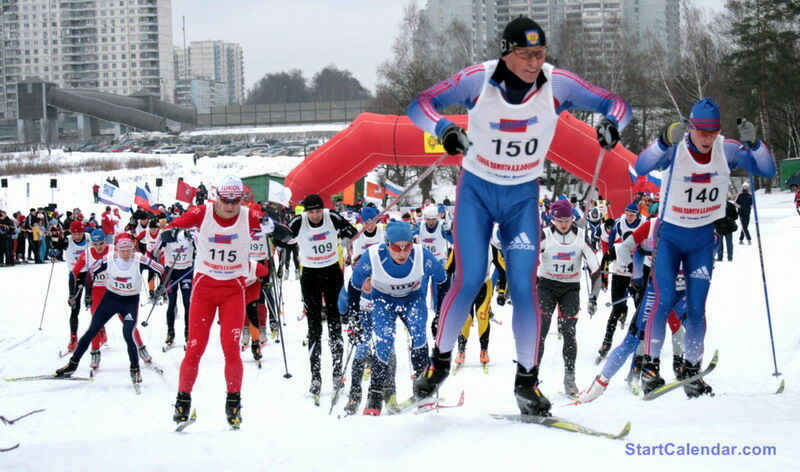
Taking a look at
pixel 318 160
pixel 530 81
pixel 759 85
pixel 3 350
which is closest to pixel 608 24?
pixel 759 85

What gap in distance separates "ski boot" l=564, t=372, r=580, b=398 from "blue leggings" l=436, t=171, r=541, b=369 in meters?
3.59

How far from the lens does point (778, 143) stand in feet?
137

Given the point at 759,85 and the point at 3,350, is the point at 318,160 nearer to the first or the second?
the point at 3,350

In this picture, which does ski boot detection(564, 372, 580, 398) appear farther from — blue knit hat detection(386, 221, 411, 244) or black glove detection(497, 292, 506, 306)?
blue knit hat detection(386, 221, 411, 244)

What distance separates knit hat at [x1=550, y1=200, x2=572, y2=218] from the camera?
8.37 metres

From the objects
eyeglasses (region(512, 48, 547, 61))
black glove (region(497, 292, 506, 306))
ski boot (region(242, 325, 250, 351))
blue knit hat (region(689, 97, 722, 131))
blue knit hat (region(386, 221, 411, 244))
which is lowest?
ski boot (region(242, 325, 250, 351))

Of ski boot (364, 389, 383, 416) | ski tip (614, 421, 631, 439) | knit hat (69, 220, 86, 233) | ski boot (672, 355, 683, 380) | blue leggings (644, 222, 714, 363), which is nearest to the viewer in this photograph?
ski tip (614, 421, 631, 439)

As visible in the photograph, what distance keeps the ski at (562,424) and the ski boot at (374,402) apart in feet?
7.09

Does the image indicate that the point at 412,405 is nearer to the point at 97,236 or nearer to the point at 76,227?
the point at 97,236

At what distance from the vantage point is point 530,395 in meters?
4.66

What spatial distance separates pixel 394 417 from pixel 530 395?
82cm

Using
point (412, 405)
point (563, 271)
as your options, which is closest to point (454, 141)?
point (412, 405)

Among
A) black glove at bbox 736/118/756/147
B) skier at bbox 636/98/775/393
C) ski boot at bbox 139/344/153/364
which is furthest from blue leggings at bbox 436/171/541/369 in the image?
ski boot at bbox 139/344/153/364

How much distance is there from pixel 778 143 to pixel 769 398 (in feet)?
133
